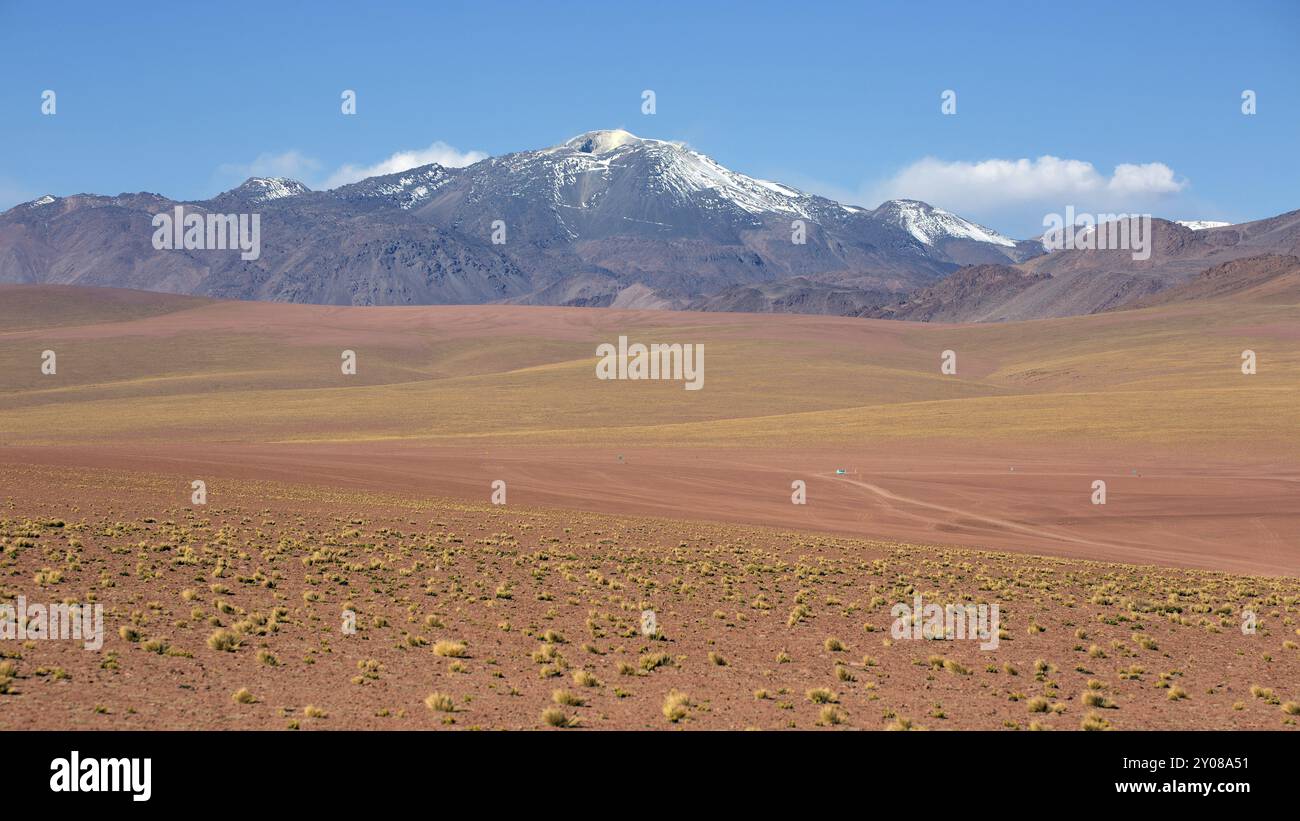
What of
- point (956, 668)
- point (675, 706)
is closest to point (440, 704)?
point (675, 706)

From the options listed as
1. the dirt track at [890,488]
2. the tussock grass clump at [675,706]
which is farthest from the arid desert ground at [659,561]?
the dirt track at [890,488]

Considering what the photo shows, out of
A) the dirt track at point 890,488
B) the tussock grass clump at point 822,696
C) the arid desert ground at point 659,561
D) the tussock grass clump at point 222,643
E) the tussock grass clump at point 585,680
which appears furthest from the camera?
the dirt track at point 890,488

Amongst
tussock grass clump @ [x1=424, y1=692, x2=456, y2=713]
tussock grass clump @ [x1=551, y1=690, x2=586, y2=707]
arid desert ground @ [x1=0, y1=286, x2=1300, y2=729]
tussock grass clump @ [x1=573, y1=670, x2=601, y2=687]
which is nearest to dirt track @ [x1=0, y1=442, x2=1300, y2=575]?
arid desert ground @ [x1=0, y1=286, x2=1300, y2=729]

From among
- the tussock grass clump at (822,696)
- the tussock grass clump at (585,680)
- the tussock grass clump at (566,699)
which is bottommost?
the tussock grass clump at (822,696)

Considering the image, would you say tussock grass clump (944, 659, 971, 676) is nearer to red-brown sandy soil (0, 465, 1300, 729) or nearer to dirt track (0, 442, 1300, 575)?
red-brown sandy soil (0, 465, 1300, 729)

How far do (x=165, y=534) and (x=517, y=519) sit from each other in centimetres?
1204

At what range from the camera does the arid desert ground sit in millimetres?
16109

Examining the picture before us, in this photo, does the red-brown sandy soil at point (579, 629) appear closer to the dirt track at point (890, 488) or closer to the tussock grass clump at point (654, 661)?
the tussock grass clump at point (654, 661)

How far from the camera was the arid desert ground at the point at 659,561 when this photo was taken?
16109mm

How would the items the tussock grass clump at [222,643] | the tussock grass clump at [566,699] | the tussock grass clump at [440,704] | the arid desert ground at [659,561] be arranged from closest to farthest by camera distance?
the tussock grass clump at [440,704] < the tussock grass clump at [566,699] < the arid desert ground at [659,561] < the tussock grass clump at [222,643]

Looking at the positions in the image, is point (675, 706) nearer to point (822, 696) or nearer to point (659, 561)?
point (822, 696)

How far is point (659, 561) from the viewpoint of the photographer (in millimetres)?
29531
